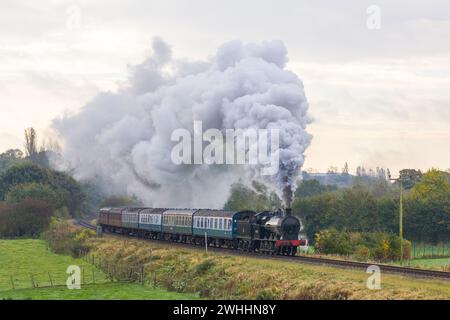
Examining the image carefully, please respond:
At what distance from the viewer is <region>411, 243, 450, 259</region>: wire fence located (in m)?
69.1

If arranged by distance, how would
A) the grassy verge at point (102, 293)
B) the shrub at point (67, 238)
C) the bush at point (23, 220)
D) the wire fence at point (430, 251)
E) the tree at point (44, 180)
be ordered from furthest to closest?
the tree at point (44, 180), the bush at point (23, 220), the shrub at point (67, 238), the wire fence at point (430, 251), the grassy verge at point (102, 293)

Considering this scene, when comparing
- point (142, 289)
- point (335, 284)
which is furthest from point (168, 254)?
point (335, 284)

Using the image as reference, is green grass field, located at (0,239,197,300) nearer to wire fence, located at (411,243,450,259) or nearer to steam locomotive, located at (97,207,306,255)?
steam locomotive, located at (97,207,306,255)

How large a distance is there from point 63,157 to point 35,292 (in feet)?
273

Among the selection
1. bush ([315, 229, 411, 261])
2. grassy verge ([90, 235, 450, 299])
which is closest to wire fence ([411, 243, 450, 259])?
bush ([315, 229, 411, 261])

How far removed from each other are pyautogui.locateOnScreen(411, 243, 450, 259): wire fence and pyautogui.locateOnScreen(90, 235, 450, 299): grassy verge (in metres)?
27.1

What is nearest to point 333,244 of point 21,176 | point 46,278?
point 46,278

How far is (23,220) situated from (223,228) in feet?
151

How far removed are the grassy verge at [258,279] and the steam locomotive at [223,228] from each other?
3.27m

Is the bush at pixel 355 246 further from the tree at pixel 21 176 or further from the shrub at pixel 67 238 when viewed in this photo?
the tree at pixel 21 176

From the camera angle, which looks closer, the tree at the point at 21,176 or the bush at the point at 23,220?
the bush at the point at 23,220


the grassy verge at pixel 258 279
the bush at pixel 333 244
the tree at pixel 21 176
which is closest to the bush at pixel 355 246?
the bush at pixel 333 244

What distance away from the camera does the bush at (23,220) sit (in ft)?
302

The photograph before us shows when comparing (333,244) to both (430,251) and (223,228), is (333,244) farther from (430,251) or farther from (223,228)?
(430,251)
